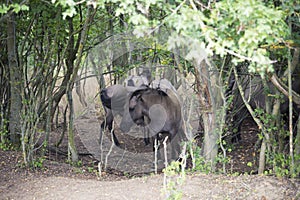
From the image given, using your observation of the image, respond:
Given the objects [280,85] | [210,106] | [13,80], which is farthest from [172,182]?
[13,80]

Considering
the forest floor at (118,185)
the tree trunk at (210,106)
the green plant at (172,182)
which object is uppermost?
the tree trunk at (210,106)

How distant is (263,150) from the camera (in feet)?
18.7

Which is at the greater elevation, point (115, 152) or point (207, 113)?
point (207, 113)

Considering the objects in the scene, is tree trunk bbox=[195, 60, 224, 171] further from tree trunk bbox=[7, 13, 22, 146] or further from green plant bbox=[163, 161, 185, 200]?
tree trunk bbox=[7, 13, 22, 146]

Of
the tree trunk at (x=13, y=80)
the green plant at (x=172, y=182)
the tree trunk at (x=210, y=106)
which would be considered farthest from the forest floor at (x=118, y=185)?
the tree trunk at (x=13, y=80)

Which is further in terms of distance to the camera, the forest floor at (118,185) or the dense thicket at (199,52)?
the forest floor at (118,185)

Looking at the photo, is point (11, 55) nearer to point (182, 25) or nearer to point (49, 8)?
point (49, 8)

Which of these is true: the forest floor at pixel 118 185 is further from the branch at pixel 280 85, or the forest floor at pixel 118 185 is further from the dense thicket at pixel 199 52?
the branch at pixel 280 85

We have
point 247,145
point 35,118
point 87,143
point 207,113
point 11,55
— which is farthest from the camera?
point 87,143

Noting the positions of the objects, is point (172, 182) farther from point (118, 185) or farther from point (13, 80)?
point (13, 80)

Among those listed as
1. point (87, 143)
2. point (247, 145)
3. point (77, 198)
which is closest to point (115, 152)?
point (87, 143)

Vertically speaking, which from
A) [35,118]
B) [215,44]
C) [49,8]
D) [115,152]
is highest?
[49,8]

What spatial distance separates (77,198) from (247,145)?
19.8 ft

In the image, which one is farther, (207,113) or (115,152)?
(115,152)
